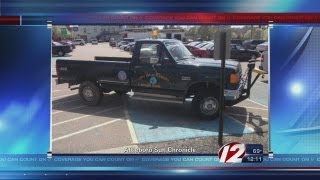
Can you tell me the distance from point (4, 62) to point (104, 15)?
A: 0.76 m

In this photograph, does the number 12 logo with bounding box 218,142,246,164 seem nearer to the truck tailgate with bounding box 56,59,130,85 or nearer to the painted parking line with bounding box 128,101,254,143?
the painted parking line with bounding box 128,101,254,143

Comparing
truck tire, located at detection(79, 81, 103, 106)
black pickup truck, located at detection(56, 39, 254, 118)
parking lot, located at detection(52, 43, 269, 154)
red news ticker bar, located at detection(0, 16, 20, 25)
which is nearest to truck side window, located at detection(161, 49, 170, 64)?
black pickup truck, located at detection(56, 39, 254, 118)

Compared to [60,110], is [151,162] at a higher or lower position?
lower

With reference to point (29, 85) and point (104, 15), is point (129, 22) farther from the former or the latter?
point (29, 85)

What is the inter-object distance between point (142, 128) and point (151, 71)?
0.46 metres

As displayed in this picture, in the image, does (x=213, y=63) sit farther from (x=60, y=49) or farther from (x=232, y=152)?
(x=60, y=49)

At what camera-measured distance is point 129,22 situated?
9.91 ft

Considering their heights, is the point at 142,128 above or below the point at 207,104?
below

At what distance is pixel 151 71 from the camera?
3.30 m

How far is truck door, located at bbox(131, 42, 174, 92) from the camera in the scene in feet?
10.5

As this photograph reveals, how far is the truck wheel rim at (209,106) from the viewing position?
9.86 feet

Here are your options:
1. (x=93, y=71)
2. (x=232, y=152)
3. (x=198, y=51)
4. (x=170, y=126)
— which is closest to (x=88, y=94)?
(x=93, y=71)

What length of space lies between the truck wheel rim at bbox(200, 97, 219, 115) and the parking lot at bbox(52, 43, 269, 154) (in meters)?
0.08

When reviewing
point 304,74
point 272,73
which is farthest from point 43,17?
point 304,74
